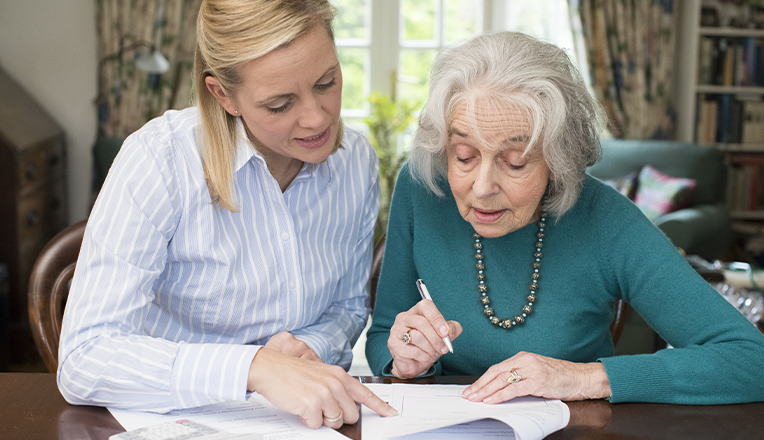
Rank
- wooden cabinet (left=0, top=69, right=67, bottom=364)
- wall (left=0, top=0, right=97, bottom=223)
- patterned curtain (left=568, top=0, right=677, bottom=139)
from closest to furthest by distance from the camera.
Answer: wooden cabinet (left=0, top=69, right=67, bottom=364) → wall (left=0, top=0, right=97, bottom=223) → patterned curtain (left=568, top=0, right=677, bottom=139)

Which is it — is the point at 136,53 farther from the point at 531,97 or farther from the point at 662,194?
the point at 531,97

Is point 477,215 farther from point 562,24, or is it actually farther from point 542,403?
point 562,24

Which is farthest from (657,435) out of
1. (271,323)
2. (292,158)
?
(292,158)

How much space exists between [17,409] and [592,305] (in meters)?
0.97

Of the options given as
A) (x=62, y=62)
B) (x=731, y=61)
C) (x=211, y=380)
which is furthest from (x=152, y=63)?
(x=731, y=61)

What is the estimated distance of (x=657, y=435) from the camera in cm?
88

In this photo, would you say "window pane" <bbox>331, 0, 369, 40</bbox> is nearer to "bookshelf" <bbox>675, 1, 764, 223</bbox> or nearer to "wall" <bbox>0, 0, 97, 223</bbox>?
"wall" <bbox>0, 0, 97, 223</bbox>

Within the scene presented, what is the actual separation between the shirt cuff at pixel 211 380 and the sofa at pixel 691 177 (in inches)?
115

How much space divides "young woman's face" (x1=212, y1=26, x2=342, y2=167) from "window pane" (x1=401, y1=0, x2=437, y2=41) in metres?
3.71

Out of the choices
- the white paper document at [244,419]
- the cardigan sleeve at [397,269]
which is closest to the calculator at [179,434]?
the white paper document at [244,419]

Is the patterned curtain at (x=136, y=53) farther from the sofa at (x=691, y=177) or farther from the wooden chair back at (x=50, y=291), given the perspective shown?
the wooden chair back at (x=50, y=291)

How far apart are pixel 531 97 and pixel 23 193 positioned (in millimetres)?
3280

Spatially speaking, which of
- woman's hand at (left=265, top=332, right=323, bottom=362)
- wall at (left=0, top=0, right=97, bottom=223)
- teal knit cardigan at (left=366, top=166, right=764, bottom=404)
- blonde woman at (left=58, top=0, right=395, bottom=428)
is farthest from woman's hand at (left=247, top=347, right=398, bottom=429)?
wall at (left=0, top=0, right=97, bottom=223)

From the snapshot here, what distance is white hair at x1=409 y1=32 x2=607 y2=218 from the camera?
1.08 m
